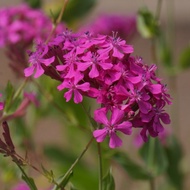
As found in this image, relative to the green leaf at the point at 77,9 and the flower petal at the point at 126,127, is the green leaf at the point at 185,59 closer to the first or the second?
the green leaf at the point at 77,9

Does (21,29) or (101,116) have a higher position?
(101,116)

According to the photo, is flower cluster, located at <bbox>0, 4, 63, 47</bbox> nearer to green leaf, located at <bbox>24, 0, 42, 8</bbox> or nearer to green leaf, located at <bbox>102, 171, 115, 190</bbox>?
green leaf, located at <bbox>24, 0, 42, 8</bbox>

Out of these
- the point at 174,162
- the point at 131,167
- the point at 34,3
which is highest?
the point at 34,3

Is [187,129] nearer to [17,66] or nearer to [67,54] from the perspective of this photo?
[17,66]

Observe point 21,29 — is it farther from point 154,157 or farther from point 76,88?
point 76,88

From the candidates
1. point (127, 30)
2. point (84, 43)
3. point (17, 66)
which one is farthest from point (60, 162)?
point (84, 43)

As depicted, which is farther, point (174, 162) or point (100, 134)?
point (174, 162)

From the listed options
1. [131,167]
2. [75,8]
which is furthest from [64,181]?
[75,8]

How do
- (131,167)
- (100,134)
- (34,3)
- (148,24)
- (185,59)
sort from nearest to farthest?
1. (100,134)
2. (131,167)
3. (148,24)
4. (185,59)
5. (34,3)

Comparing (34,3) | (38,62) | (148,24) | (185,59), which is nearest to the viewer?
(38,62)
